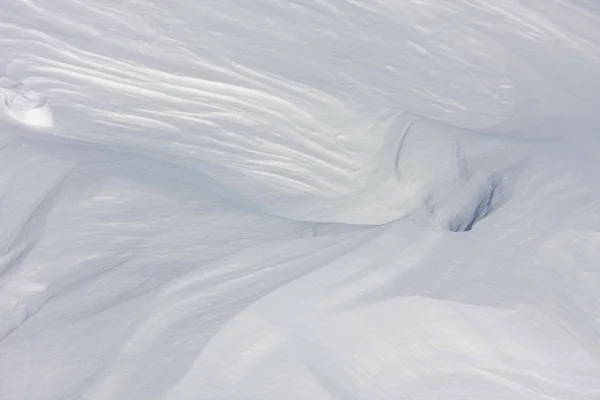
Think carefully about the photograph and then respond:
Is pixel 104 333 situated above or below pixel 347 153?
below

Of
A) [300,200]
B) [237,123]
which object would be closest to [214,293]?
[300,200]

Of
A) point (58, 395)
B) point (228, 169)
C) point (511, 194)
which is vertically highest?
point (511, 194)

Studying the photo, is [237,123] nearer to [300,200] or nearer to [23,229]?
[300,200]

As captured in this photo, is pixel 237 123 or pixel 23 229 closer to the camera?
pixel 23 229

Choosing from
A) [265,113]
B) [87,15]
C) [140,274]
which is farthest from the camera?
[87,15]

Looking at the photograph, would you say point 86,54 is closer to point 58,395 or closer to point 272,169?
point 272,169

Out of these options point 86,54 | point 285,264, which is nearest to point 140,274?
point 285,264

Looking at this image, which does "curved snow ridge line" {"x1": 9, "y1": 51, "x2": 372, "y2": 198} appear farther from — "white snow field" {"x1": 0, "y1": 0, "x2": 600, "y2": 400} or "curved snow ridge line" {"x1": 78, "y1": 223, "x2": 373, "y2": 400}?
"curved snow ridge line" {"x1": 78, "y1": 223, "x2": 373, "y2": 400}

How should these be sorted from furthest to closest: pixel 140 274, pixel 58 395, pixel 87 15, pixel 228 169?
1. pixel 87 15
2. pixel 228 169
3. pixel 140 274
4. pixel 58 395

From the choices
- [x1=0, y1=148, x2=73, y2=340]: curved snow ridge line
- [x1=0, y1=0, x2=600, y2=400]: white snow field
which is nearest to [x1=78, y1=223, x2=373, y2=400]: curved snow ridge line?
[x1=0, y1=0, x2=600, y2=400]: white snow field
